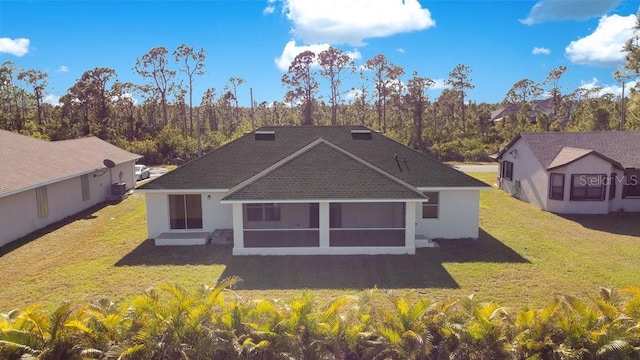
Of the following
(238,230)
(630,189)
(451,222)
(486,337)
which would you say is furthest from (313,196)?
(630,189)

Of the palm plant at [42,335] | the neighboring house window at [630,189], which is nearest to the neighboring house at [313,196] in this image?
the palm plant at [42,335]

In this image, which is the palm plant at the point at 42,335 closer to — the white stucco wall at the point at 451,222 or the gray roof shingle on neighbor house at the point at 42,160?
the gray roof shingle on neighbor house at the point at 42,160

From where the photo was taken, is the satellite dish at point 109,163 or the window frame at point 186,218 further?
the satellite dish at point 109,163

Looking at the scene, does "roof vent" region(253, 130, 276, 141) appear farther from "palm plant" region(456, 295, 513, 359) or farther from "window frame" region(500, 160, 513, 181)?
"window frame" region(500, 160, 513, 181)

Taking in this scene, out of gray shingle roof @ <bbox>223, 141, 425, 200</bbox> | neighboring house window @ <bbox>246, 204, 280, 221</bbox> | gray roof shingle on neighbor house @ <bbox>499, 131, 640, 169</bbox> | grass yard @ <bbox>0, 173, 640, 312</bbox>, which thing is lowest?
grass yard @ <bbox>0, 173, 640, 312</bbox>

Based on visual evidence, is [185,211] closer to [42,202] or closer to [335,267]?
[335,267]

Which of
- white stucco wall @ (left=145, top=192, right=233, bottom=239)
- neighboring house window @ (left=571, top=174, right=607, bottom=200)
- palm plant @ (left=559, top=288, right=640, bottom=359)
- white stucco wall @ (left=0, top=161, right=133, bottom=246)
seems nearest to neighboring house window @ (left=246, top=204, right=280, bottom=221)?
white stucco wall @ (left=145, top=192, right=233, bottom=239)
